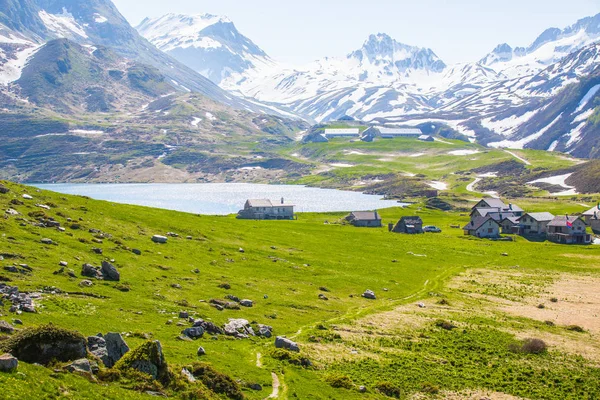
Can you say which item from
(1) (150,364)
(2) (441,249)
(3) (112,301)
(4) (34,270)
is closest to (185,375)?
(1) (150,364)

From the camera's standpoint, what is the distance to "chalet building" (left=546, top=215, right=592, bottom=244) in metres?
145

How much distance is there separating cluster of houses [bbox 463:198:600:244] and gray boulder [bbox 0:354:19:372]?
137 meters

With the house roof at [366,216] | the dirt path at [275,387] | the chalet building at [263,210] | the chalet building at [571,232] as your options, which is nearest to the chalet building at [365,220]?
the house roof at [366,216]

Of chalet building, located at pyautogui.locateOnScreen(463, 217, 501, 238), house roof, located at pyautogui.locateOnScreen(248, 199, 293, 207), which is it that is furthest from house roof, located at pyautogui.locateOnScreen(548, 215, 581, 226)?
house roof, located at pyautogui.locateOnScreen(248, 199, 293, 207)

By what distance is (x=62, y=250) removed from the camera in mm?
57188

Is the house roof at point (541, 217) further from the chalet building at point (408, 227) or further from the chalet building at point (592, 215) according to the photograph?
the chalet building at point (408, 227)

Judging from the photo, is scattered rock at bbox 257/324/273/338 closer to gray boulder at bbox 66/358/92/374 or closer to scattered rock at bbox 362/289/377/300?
gray boulder at bbox 66/358/92/374

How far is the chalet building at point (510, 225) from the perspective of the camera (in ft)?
525

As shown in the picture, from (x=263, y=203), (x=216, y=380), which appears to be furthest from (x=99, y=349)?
(x=263, y=203)

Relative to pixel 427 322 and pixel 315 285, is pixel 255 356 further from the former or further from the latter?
pixel 315 285

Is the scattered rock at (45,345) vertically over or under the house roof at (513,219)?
under

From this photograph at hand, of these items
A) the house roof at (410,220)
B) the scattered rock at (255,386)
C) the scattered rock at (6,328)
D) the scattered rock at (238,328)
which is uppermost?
the house roof at (410,220)

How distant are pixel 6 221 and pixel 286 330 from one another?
3306cm

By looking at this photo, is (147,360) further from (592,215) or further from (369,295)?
(592,215)
